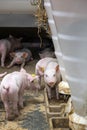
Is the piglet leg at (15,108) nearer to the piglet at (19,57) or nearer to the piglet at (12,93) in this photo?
the piglet at (12,93)

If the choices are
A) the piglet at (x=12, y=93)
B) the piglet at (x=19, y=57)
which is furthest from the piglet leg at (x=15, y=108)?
the piglet at (x=19, y=57)

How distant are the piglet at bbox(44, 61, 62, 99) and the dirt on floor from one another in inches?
3.7

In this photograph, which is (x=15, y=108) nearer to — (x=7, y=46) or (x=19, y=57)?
(x=19, y=57)

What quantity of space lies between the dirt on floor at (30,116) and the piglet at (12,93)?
52 mm

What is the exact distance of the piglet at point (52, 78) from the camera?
2612 millimetres

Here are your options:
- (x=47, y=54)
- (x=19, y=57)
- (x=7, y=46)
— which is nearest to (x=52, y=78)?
(x=19, y=57)

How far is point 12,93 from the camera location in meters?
2.26

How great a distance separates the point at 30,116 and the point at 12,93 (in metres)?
0.25

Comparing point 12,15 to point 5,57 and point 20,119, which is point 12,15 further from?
point 20,119

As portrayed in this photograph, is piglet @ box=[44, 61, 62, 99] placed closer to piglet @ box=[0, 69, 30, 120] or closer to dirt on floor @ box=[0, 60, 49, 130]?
dirt on floor @ box=[0, 60, 49, 130]

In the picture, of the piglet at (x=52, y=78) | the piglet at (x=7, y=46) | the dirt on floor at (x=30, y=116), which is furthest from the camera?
the piglet at (x=7, y=46)

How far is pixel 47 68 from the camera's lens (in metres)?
2.76

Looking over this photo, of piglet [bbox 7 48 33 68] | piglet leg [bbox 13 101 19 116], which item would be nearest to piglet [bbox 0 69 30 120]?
piglet leg [bbox 13 101 19 116]

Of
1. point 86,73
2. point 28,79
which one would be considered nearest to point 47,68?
point 28,79
